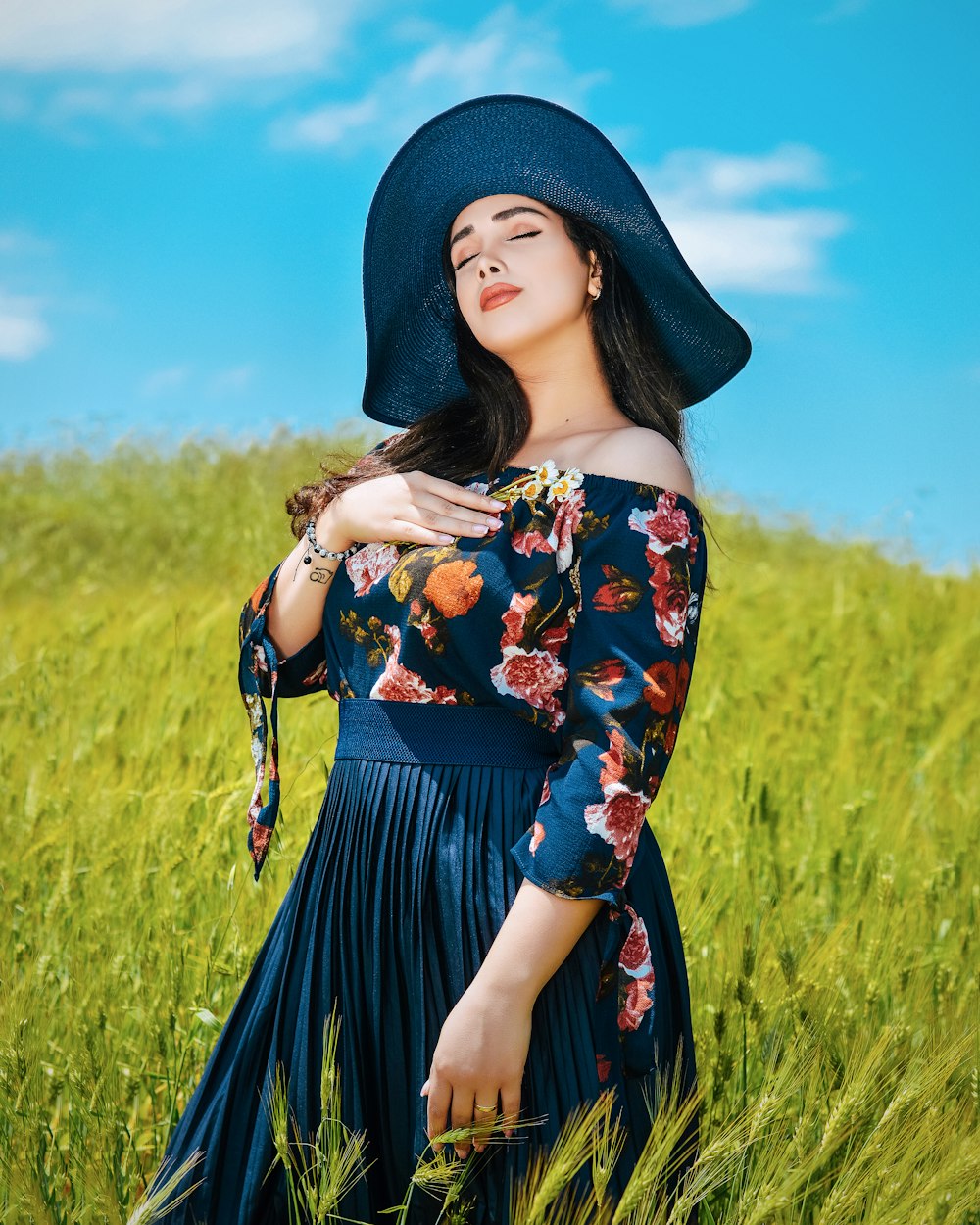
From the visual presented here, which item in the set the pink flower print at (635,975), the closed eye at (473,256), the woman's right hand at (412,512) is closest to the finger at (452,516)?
the woman's right hand at (412,512)

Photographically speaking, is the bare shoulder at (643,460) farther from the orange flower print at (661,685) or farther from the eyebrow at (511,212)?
the eyebrow at (511,212)

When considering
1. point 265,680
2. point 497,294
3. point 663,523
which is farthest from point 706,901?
point 497,294

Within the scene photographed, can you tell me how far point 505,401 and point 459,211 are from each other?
29cm

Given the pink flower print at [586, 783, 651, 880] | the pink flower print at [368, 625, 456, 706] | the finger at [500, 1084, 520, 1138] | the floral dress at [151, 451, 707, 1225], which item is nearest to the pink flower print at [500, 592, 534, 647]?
the floral dress at [151, 451, 707, 1225]

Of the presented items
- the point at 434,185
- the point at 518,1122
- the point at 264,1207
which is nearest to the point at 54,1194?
the point at 264,1207

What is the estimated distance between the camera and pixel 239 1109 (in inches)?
61.1

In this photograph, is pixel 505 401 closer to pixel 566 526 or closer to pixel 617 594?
pixel 566 526

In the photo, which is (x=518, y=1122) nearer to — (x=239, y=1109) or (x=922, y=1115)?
(x=239, y=1109)

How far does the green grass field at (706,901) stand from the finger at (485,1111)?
0.20 feet

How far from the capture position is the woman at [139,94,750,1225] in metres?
1.36

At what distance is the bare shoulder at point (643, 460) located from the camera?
1470mm

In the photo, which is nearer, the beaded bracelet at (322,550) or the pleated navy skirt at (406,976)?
the pleated navy skirt at (406,976)

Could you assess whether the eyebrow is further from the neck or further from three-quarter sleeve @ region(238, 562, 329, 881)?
three-quarter sleeve @ region(238, 562, 329, 881)

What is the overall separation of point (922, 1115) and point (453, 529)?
0.87 metres
